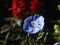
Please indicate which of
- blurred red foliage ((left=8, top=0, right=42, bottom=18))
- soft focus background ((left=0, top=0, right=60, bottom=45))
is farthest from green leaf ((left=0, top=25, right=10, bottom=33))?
blurred red foliage ((left=8, top=0, right=42, bottom=18))

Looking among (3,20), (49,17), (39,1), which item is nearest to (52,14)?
(49,17)

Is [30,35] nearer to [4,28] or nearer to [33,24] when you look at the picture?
[33,24]

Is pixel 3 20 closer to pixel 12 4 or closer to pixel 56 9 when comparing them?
pixel 12 4

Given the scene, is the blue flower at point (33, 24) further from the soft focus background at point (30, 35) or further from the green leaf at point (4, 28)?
the green leaf at point (4, 28)

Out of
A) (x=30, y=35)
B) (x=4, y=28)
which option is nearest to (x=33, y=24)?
(x=30, y=35)

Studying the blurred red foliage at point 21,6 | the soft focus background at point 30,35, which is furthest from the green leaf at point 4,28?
the blurred red foliage at point 21,6

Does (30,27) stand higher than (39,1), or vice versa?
(39,1)
